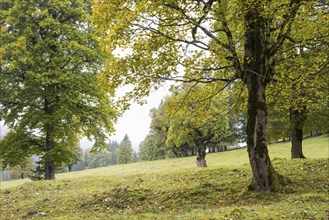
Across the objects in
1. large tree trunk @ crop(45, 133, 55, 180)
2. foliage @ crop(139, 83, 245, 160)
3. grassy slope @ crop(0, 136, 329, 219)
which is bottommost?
grassy slope @ crop(0, 136, 329, 219)

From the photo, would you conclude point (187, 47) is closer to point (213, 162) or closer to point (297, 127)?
point (297, 127)

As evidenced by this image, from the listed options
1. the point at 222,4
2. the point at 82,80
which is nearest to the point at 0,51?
the point at 82,80

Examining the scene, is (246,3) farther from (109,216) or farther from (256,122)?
(109,216)

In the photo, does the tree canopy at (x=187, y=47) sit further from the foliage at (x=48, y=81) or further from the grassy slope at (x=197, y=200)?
the foliage at (x=48, y=81)

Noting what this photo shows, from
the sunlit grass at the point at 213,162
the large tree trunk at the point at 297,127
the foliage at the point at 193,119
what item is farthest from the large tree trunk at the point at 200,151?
the large tree trunk at the point at 297,127

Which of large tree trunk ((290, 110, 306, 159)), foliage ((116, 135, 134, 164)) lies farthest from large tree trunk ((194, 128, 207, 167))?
foliage ((116, 135, 134, 164))

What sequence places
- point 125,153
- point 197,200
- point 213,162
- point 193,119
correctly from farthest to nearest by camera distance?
point 125,153 < point 213,162 < point 193,119 < point 197,200

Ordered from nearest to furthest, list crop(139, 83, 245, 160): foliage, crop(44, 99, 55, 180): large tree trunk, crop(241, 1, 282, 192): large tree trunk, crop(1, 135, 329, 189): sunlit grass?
1. crop(241, 1, 282, 192): large tree trunk
2. crop(139, 83, 245, 160): foliage
3. crop(44, 99, 55, 180): large tree trunk
4. crop(1, 135, 329, 189): sunlit grass

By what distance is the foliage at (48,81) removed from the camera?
19.7 meters

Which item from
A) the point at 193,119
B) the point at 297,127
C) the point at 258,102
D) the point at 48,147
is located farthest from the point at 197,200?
the point at 193,119

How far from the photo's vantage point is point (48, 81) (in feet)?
61.5

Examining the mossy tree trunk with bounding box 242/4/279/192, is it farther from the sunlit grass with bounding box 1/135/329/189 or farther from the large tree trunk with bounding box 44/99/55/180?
the sunlit grass with bounding box 1/135/329/189

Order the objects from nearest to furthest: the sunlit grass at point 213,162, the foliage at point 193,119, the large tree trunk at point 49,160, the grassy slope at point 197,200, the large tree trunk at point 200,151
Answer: the grassy slope at point 197,200
the foliage at point 193,119
the large tree trunk at point 49,160
the large tree trunk at point 200,151
the sunlit grass at point 213,162

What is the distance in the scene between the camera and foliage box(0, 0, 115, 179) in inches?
774
